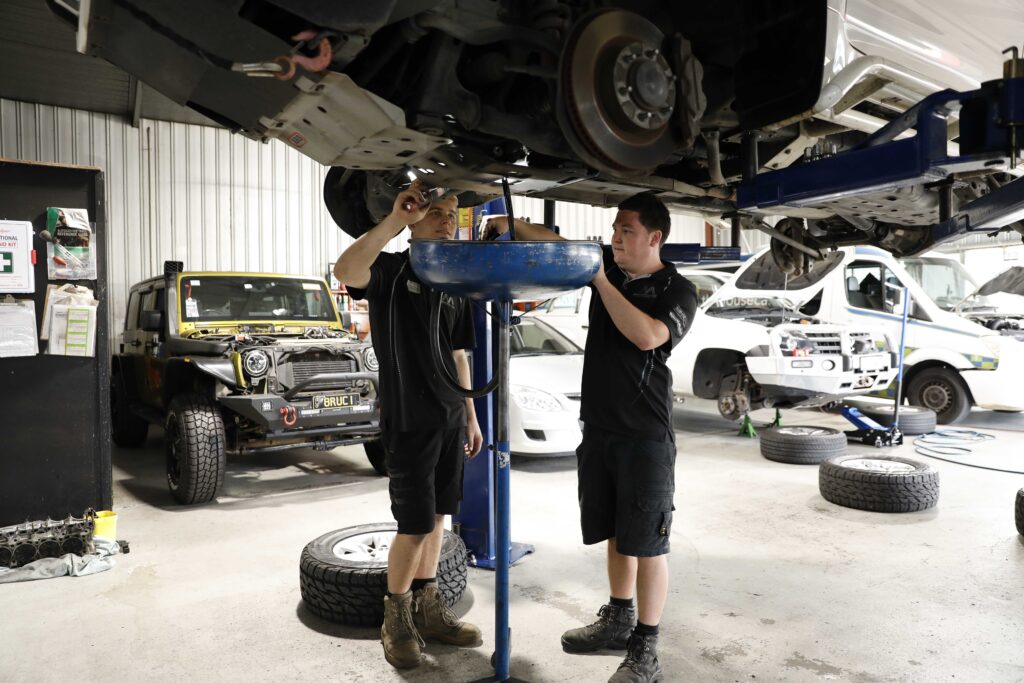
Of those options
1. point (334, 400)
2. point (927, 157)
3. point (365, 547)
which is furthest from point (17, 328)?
point (927, 157)

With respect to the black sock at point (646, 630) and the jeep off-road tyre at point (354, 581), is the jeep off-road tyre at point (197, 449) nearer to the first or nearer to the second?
the jeep off-road tyre at point (354, 581)

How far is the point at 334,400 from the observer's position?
4531 mm

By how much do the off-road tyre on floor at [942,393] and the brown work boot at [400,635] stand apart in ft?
19.9

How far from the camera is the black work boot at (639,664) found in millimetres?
2121

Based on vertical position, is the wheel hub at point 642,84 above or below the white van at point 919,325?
above

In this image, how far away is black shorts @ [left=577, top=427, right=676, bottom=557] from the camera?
217 centimetres

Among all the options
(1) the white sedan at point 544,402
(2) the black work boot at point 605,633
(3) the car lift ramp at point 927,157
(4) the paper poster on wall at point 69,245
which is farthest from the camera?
(1) the white sedan at point 544,402

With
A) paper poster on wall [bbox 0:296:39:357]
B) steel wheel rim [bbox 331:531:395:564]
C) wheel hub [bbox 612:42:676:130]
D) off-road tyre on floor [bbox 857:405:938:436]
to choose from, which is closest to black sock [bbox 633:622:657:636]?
steel wheel rim [bbox 331:531:395:564]

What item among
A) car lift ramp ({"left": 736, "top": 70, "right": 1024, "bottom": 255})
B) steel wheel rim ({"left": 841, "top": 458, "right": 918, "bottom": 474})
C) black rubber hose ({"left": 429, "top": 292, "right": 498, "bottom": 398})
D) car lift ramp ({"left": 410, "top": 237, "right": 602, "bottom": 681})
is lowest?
steel wheel rim ({"left": 841, "top": 458, "right": 918, "bottom": 474})

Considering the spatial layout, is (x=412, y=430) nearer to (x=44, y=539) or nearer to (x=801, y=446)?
(x=44, y=539)

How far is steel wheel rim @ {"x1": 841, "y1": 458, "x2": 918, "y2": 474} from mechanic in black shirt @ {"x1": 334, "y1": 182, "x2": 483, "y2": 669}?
2.82 metres

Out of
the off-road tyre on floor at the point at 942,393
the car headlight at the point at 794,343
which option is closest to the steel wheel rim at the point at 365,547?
the car headlight at the point at 794,343

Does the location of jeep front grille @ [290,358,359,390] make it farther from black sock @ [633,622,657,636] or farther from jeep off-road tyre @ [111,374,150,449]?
black sock @ [633,622,657,636]

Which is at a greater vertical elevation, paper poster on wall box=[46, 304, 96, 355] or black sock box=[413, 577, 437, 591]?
paper poster on wall box=[46, 304, 96, 355]
